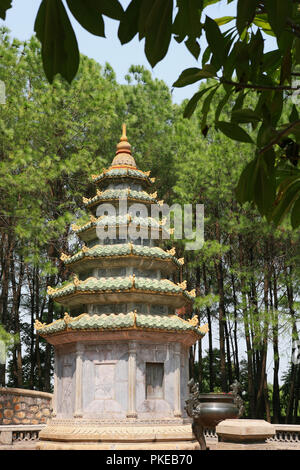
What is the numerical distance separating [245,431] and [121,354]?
356 centimetres

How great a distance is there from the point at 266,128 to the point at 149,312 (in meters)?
11.9

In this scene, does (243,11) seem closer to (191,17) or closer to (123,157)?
(191,17)

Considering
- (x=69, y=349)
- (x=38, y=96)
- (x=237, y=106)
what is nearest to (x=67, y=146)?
(x=38, y=96)

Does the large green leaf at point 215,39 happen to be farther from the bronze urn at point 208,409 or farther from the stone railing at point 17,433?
the stone railing at point 17,433

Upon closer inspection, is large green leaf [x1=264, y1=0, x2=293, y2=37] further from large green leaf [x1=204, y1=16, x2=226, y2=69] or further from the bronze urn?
the bronze urn

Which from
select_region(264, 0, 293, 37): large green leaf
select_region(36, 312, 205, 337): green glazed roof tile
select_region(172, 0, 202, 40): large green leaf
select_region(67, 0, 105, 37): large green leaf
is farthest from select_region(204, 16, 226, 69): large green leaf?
select_region(36, 312, 205, 337): green glazed roof tile

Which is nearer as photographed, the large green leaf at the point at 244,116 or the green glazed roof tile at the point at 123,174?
the large green leaf at the point at 244,116

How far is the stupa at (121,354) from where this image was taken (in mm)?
12062

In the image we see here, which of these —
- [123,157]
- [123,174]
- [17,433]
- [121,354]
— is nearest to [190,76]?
[121,354]

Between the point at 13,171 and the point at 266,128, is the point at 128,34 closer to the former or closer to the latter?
the point at 266,128

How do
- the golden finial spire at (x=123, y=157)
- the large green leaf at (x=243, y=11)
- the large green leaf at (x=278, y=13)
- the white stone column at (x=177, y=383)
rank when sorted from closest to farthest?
the large green leaf at (x=278, y=13), the large green leaf at (x=243, y=11), the white stone column at (x=177, y=383), the golden finial spire at (x=123, y=157)

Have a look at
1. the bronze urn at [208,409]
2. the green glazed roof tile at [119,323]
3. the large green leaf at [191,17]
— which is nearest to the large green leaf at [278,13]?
the large green leaf at [191,17]

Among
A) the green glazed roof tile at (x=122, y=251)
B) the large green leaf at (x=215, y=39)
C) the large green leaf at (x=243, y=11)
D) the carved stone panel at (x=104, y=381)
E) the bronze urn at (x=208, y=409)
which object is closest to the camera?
the large green leaf at (x=243, y=11)

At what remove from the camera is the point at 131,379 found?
12.3 meters
